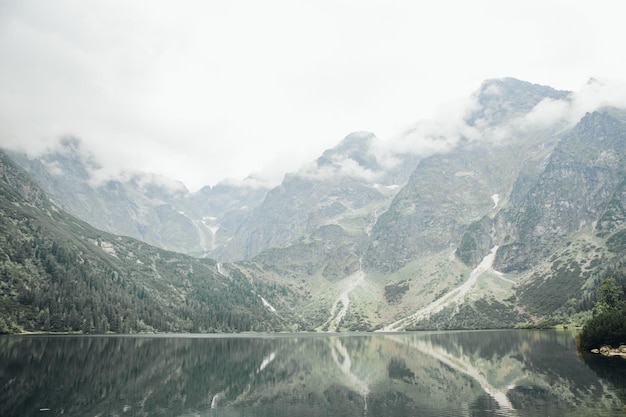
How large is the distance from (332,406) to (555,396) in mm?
28959

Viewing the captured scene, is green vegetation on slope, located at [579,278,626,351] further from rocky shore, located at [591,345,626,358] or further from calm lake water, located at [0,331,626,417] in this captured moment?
calm lake water, located at [0,331,626,417]

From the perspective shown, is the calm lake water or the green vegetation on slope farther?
the green vegetation on slope

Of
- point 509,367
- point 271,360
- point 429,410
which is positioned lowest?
point 271,360


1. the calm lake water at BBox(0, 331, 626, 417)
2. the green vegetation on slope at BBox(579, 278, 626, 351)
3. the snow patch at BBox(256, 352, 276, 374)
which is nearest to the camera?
the calm lake water at BBox(0, 331, 626, 417)

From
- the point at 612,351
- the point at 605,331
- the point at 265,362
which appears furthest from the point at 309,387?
the point at 605,331

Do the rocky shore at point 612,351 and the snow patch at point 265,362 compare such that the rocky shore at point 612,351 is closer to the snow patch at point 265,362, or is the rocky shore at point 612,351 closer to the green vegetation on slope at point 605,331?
the green vegetation on slope at point 605,331

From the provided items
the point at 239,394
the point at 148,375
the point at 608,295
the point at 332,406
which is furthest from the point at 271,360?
the point at 608,295

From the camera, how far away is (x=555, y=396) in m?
58.4

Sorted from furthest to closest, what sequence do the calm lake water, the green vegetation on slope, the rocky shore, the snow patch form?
the snow patch → the green vegetation on slope → the rocky shore → the calm lake water

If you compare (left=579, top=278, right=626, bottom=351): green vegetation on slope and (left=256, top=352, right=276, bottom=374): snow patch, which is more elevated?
(left=579, top=278, right=626, bottom=351): green vegetation on slope

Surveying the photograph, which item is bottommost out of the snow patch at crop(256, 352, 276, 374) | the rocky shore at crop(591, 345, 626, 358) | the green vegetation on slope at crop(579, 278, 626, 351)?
the snow patch at crop(256, 352, 276, 374)

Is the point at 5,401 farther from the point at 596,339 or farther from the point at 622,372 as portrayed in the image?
the point at 596,339

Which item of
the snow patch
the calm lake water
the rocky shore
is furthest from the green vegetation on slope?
the snow patch

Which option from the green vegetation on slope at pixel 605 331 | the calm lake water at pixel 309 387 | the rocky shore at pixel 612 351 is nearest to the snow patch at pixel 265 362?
the calm lake water at pixel 309 387
